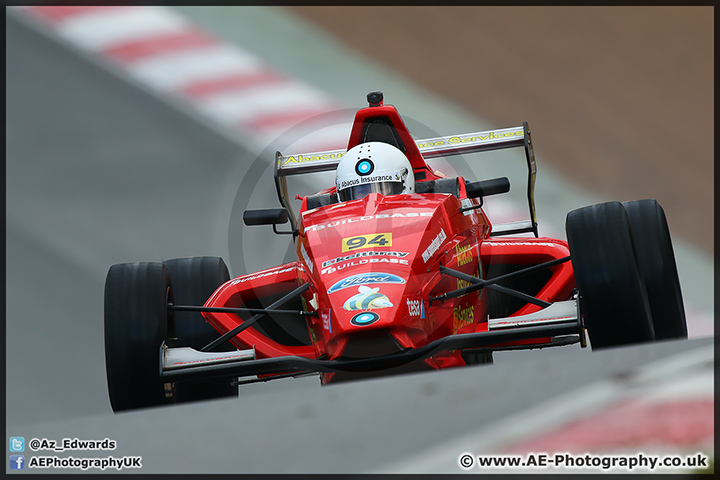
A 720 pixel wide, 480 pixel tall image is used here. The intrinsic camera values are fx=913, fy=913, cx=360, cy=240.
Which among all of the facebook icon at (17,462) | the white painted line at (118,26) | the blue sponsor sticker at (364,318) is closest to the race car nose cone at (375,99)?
the blue sponsor sticker at (364,318)

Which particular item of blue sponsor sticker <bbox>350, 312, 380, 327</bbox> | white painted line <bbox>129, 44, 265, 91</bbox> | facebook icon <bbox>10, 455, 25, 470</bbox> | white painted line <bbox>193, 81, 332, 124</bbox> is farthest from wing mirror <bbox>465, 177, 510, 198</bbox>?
white painted line <bbox>129, 44, 265, 91</bbox>

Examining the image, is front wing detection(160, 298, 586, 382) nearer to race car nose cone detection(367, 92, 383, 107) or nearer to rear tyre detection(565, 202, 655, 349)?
rear tyre detection(565, 202, 655, 349)

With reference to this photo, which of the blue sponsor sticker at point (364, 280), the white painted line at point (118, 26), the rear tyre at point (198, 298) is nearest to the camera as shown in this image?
the blue sponsor sticker at point (364, 280)

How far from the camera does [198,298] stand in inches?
234

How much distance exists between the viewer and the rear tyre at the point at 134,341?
4598 millimetres

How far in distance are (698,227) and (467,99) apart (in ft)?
8.84

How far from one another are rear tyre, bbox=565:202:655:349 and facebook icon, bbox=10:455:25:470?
2.48 m

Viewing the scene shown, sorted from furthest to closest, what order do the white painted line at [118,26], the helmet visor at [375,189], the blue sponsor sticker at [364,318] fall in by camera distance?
1. the white painted line at [118,26]
2. the helmet visor at [375,189]
3. the blue sponsor sticker at [364,318]

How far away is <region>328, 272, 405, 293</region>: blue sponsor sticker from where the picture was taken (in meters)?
4.21

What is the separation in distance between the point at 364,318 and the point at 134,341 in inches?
51.1

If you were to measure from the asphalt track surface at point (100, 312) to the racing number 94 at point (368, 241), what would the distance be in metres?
1.07

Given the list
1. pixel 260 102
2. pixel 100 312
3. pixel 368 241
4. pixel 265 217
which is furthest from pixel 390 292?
pixel 260 102

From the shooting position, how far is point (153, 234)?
8.66 meters

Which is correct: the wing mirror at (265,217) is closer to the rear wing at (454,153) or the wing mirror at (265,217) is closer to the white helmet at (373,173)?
the white helmet at (373,173)
